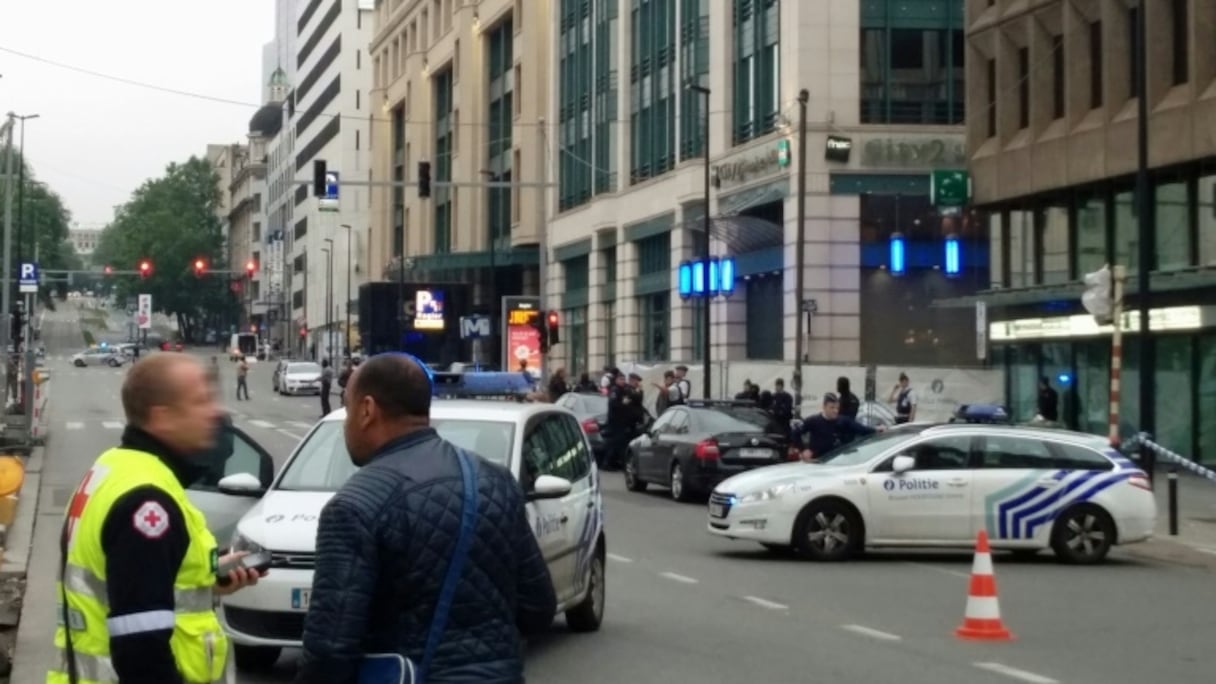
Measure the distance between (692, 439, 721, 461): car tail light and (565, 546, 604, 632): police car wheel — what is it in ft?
43.9

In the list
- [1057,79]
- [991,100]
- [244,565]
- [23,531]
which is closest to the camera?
[244,565]

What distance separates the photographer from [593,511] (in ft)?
43.8

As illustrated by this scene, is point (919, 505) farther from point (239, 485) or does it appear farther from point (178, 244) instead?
point (178, 244)

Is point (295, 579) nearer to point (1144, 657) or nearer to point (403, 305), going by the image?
point (1144, 657)

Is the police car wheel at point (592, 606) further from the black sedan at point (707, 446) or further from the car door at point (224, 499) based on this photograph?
the black sedan at point (707, 446)

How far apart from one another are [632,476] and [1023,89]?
1409 centimetres

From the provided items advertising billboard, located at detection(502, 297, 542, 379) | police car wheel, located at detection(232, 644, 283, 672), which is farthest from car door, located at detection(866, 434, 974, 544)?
advertising billboard, located at detection(502, 297, 542, 379)

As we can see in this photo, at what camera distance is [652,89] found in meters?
58.1

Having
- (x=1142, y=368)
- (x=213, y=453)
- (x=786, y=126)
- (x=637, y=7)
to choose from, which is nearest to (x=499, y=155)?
(x=637, y=7)

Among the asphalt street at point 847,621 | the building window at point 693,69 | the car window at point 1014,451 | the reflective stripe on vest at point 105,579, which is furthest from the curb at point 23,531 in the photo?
the building window at point 693,69

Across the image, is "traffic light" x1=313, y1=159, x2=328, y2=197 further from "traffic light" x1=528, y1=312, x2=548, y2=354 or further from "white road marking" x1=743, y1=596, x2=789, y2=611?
"white road marking" x1=743, y1=596, x2=789, y2=611

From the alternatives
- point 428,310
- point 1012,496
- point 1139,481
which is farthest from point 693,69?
point 1012,496

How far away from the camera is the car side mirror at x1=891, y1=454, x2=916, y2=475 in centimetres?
1900

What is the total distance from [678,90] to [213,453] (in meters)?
51.2
